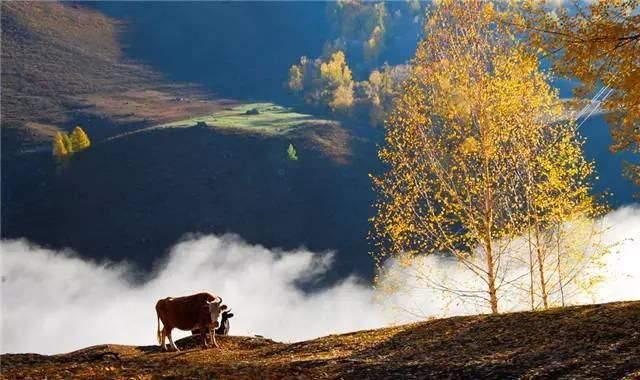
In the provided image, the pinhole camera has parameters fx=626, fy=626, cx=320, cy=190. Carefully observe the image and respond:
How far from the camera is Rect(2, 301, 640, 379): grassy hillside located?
9641 millimetres

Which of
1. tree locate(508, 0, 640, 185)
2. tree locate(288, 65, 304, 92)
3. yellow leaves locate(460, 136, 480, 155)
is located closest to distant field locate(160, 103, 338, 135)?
tree locate(288, 65, 304, 92)

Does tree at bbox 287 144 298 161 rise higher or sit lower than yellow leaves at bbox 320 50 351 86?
lower

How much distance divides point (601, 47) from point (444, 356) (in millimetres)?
6287

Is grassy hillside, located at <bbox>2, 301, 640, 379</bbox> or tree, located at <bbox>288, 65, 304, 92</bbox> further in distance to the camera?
tree, located at <bbox>288, 65, 304, 92</bbox>

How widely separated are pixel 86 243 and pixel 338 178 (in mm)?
47509

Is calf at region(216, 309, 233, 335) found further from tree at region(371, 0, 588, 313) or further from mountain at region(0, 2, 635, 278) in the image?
mountain at region(0, 2, 635, 278)

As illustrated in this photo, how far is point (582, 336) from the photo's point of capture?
11180 millimetres

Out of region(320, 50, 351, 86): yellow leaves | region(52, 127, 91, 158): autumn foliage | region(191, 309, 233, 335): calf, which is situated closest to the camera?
region(191, 309, 233, 335): calf

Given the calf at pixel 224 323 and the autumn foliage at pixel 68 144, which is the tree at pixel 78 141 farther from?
the calf at pixel 224 323

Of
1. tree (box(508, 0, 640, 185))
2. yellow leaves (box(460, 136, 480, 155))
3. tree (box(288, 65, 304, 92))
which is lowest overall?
tree (box(508, 0, 640, 185))

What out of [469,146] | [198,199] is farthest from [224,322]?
[198,199]

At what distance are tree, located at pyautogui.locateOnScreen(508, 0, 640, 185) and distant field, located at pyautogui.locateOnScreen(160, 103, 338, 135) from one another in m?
120

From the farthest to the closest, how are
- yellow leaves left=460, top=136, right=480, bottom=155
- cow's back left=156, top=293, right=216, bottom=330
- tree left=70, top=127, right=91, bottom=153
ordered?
tree left=70, top=127, right=91, bottom=153, yellow leaves left=460, top=136, right=480, bottom=155, cow's back left=156, top=293, right=216, bottom=330

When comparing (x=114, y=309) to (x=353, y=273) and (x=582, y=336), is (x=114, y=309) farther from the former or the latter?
(x=582, y=336)
